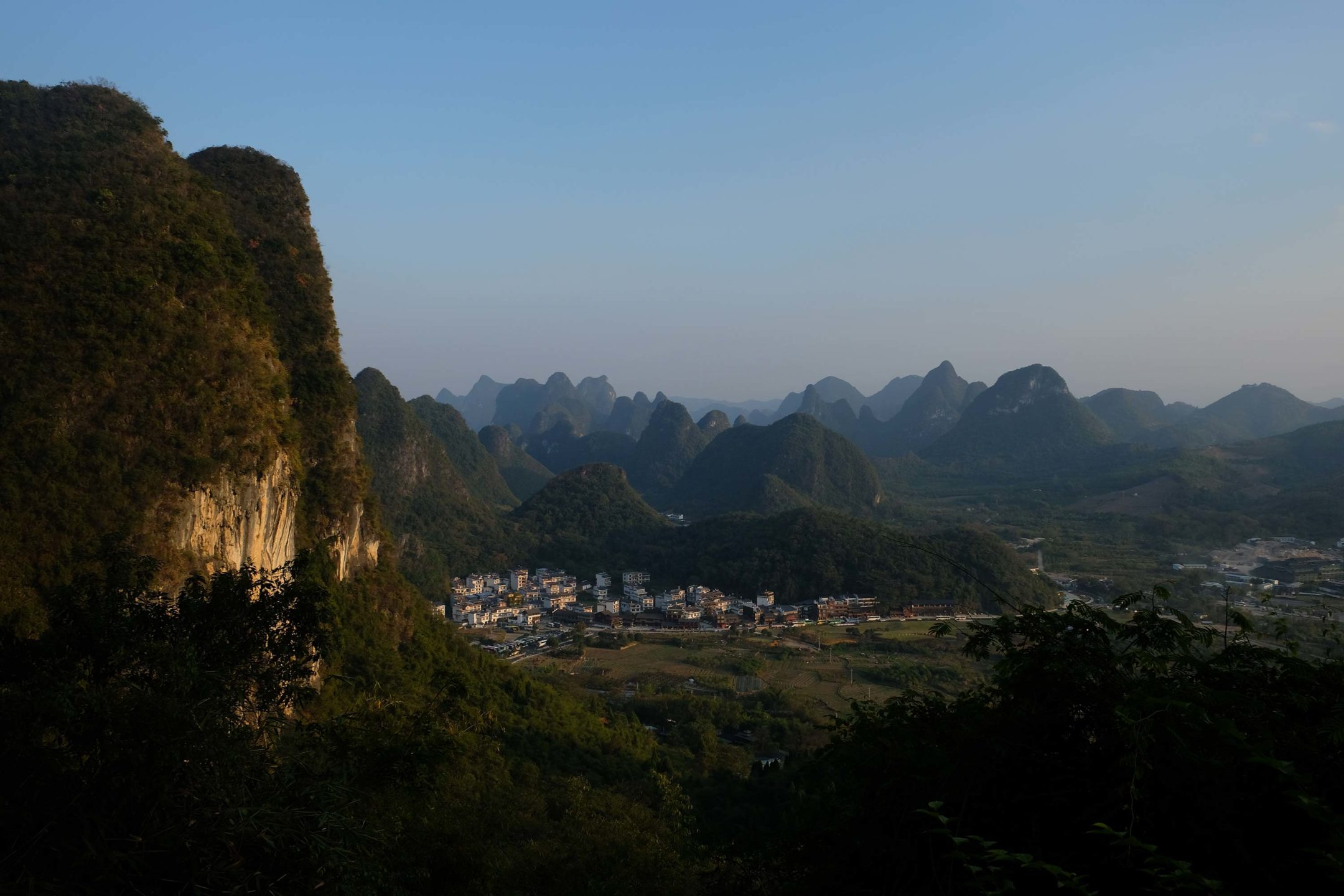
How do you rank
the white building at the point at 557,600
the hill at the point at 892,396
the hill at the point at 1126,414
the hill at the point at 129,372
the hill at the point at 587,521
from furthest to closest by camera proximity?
the hill at the point at 892,396 → the hill at the point at 1126,414 → the hill at the point at 587,521 → the white building at the point at 557,600 → the hill at the point at 129,372

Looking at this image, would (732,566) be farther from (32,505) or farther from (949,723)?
(949,723)

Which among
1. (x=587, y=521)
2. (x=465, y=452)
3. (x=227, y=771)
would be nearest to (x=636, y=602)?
(x=587, y=521)

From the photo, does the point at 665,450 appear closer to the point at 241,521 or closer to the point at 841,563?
the point at 841,563

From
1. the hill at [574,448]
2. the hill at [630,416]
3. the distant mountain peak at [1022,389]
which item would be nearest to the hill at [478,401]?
the hill at [630,416]

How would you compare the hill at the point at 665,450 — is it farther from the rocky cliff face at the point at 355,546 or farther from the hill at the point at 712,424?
the rocky cliff face at the point at 355,546

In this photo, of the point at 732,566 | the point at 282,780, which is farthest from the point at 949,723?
the point at 732,566

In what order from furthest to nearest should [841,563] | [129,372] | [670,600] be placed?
[841,563]
[670,600]
[129,372]
